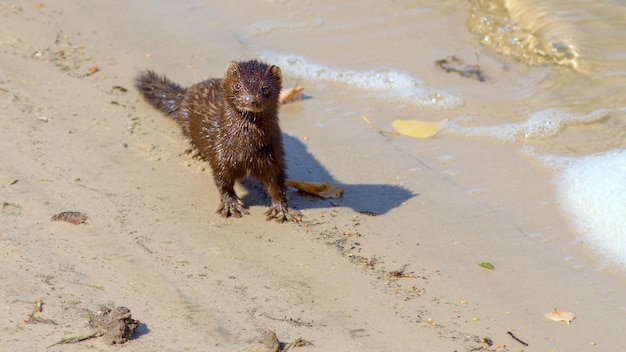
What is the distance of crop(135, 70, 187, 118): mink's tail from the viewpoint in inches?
284

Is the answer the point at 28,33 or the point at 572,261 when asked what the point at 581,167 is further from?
the point at 28,33

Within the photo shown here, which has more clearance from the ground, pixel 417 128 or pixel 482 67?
pixel 482 67

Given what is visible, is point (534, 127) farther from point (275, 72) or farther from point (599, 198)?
point (275, 72)

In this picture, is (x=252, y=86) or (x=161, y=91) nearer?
(x=252, y=86)

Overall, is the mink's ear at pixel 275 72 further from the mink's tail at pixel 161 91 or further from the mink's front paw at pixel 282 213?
the mink's tail at pixel 161 91

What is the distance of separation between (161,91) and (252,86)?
65.6 inches

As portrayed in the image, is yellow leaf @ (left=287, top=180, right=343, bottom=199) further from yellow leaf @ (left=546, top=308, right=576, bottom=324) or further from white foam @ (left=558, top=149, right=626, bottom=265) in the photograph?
yellow leaf @ (left=546, top=308, right=576, bottom=324)

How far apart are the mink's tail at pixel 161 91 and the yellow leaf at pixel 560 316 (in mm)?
3562

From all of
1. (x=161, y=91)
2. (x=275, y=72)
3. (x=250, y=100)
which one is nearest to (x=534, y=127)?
(x=275, y=72)

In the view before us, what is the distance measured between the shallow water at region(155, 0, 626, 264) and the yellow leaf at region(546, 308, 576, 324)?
3.58ft

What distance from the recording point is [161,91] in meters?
7.25

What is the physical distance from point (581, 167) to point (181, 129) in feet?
10.2

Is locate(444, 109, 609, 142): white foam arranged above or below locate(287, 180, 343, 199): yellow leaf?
above

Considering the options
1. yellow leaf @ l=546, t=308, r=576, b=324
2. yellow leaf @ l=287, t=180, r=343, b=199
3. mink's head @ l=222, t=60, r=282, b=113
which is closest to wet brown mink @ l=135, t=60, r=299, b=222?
mink's head @ l=222, t=60, r=282, b=113
